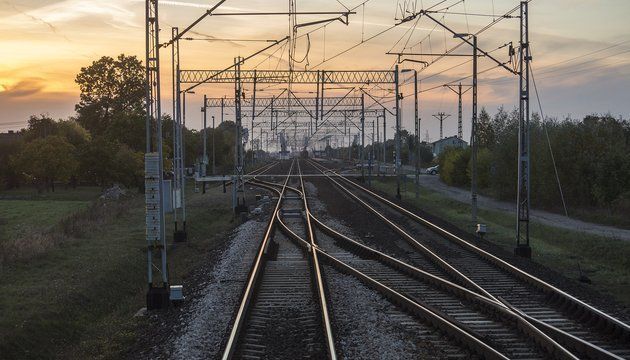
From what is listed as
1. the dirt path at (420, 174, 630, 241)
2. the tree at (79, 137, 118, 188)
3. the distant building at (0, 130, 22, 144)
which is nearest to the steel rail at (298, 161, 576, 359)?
the dirt path at (420, 174, 630, 241)

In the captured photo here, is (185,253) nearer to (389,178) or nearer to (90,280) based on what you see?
(90,280)

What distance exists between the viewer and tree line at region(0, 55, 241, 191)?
5953cm

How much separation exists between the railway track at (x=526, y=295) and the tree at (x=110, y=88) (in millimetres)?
58167

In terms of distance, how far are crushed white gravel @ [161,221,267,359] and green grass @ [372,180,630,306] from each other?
8.65 meters

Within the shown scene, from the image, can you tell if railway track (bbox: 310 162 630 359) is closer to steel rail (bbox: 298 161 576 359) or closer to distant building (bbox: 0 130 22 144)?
steel rail (bbox: 298 161 576 359)

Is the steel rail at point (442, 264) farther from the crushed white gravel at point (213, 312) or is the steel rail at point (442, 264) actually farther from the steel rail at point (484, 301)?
the crushed white gravel at point (213, 312)

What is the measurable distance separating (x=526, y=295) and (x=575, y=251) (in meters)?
10.2

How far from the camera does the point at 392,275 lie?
1706 cm

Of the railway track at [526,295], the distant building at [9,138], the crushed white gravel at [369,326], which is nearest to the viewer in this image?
the crushed white gravel at [369,326]

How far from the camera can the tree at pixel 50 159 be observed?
2505 inches

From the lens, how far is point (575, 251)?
23547 mm

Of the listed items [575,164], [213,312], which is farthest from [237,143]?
[575,164]

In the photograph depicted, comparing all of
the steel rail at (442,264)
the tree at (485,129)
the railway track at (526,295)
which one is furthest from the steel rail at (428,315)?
the tree at (485,129)

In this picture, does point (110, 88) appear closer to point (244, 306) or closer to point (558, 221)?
point (558, 221)
